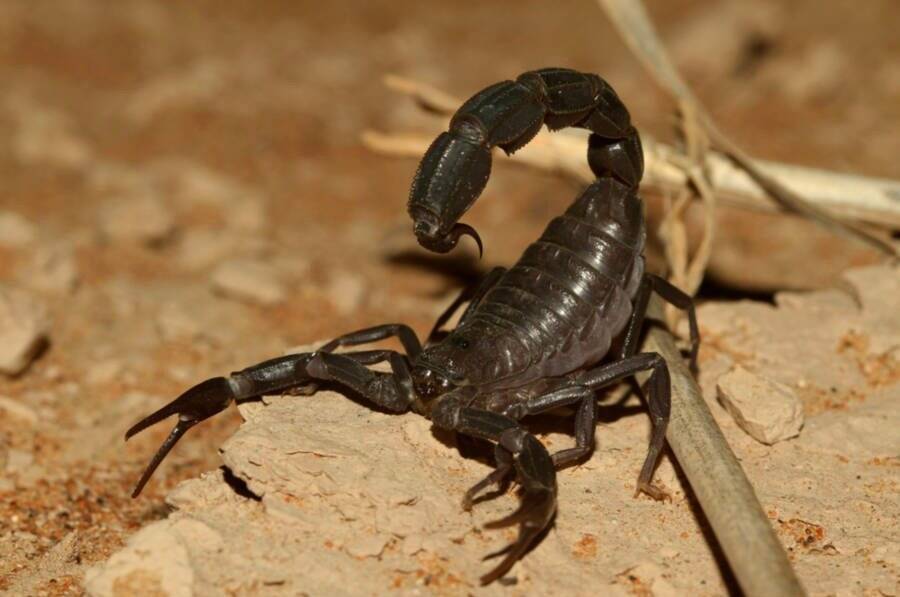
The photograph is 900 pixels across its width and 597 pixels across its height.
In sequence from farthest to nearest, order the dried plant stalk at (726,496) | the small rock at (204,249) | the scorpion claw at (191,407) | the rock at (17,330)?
the small rock at (204,249), the rock at (17,330), the scorpion claw at (191,407), the dried plant stalk at (726,496)

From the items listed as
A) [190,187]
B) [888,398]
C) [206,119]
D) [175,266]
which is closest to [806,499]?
[888,398]

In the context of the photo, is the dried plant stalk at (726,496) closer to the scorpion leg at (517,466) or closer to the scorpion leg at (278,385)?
the scorpion leg at (517,466)

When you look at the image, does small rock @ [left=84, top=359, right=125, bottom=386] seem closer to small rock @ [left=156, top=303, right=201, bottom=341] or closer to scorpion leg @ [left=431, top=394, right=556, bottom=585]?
small rock @ [left=156, top=303, right=201, bottom=341]

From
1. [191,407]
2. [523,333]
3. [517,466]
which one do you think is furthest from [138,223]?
[517,466]

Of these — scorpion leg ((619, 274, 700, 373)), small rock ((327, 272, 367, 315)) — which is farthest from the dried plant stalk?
small rock ((327, 272, 367, 315))

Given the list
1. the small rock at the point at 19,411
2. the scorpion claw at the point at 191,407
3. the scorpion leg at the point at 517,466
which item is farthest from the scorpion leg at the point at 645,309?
the small rock at the point at 19,411

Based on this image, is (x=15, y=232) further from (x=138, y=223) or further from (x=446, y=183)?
(x=446, y=183)

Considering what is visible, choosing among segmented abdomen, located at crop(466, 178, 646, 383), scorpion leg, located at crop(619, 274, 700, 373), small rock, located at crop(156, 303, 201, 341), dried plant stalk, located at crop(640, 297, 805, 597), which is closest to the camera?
dried plant stalk, located at crop(640, 297, 805, 597)
